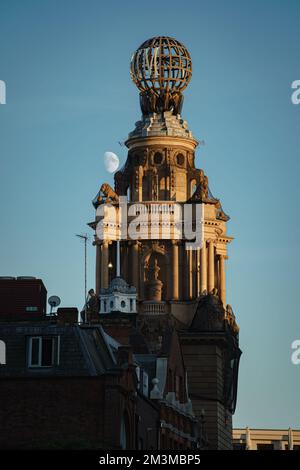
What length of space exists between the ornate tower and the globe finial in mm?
90

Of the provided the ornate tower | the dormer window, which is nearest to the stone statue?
the ornate tower

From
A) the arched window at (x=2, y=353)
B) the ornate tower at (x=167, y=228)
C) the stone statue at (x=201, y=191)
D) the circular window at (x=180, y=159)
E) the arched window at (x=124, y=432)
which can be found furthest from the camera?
the circular window at (x=180, y=159)

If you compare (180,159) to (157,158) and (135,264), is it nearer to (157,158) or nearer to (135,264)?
(157,158)

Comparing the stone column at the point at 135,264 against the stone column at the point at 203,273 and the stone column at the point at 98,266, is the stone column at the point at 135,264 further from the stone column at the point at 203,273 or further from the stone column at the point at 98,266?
the stone column at the point at 203,273

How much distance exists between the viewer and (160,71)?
187125mm

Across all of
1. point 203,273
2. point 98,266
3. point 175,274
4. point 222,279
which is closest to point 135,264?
point 175,274

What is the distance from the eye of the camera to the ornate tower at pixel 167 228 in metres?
175

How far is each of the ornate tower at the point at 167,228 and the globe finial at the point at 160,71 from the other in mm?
90

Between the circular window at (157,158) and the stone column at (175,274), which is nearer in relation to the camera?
the stone column at (175,274)

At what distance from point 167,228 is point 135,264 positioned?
4202mm

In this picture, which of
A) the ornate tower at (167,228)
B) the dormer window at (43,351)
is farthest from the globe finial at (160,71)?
the dormer window at (43,351)

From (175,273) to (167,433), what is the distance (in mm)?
61782

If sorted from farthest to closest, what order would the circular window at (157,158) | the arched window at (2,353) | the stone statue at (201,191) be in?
the circular window at (157,158) < the stone statue at (201,191) < the arched window at (2,353)

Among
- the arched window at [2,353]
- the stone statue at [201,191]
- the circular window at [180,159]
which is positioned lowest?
the arched window at [2,353]
